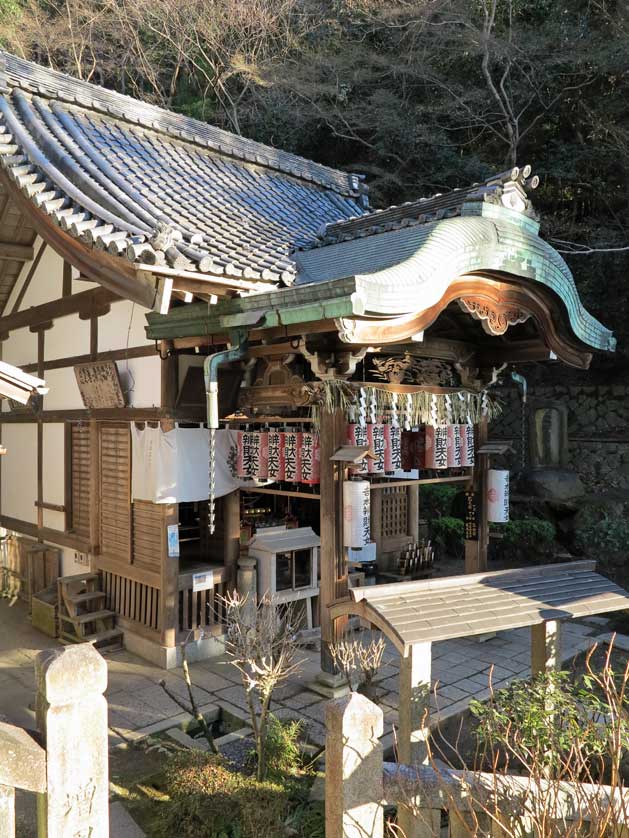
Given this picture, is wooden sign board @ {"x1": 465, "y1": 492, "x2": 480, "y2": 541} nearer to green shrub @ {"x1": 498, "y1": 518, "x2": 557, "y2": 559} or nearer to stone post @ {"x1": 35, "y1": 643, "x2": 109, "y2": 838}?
green shrub @ {"x1": 498, "y1": 518, "x2": 557, "y2": 559}

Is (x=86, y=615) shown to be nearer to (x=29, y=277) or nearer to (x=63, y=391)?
(x=63, y=391)

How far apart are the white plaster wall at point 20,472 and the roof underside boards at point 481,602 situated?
7787 millimetres

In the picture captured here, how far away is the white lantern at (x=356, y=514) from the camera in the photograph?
6.96 m

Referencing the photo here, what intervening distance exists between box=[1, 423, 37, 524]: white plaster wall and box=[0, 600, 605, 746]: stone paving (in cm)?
251

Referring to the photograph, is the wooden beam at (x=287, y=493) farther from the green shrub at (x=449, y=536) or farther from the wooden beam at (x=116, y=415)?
the green shrub at (x=449, y=536)

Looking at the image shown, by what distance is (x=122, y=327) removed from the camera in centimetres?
870

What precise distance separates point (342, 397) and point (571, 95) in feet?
50.6

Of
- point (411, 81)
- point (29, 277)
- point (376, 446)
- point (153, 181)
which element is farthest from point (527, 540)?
point (411, 81)

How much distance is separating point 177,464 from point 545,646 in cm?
468

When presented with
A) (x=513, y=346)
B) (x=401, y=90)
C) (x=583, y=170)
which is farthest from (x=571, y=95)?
(x=513, y=346)

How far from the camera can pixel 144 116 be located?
10.4 meters

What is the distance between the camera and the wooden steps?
8508 millimetres

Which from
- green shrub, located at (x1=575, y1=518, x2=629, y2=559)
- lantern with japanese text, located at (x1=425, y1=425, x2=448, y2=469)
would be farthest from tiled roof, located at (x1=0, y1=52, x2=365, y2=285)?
green shrub, located at (x1=575, y1=518, x2=629, y2=559)

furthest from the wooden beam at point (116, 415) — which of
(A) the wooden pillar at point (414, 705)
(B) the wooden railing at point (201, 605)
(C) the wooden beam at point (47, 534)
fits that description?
(A) the wooden pillar at point (414, 705)
